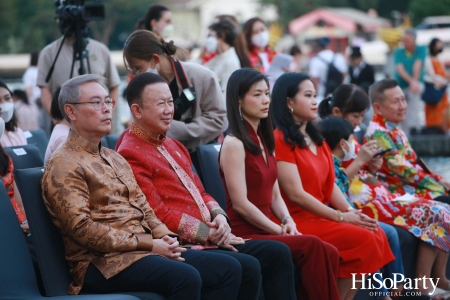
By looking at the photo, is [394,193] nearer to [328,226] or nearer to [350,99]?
[350,99]

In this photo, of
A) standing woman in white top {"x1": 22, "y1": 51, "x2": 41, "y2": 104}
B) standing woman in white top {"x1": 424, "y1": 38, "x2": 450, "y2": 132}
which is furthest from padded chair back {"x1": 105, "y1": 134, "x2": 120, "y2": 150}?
standing woman in white top {"x1": 424, "y1": 38, "x2": 450, "y2": 132}

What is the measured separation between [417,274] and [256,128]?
1.59 m

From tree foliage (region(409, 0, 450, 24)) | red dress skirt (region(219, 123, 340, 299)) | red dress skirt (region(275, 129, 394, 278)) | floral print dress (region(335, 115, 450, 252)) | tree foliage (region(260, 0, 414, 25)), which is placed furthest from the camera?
tree foliage (region(260, 0, 414, 25))

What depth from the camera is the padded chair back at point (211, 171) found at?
4.76 m

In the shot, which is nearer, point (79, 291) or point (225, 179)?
point (79, 291)

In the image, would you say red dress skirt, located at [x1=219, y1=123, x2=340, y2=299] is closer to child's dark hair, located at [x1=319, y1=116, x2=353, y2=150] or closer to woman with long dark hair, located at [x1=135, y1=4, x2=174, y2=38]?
child's dark hair, located at [x1=319, y1=116, x2=353, y2=150]

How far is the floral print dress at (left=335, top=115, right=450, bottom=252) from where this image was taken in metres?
5.18

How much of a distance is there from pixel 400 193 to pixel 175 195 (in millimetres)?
2242

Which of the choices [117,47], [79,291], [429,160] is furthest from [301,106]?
[117,47]

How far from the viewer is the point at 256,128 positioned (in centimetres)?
459

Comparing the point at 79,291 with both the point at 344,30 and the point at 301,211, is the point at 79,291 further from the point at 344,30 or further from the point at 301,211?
the point at 344,30

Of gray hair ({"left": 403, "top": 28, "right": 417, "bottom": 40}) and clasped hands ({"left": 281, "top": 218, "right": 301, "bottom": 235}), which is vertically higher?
gray hair ({"left": 403, "top": 28, "right": 417, "bottom": 40})

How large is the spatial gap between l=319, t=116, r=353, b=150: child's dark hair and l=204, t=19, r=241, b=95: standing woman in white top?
4.29 feet

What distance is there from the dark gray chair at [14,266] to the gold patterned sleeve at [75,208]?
181 mm
